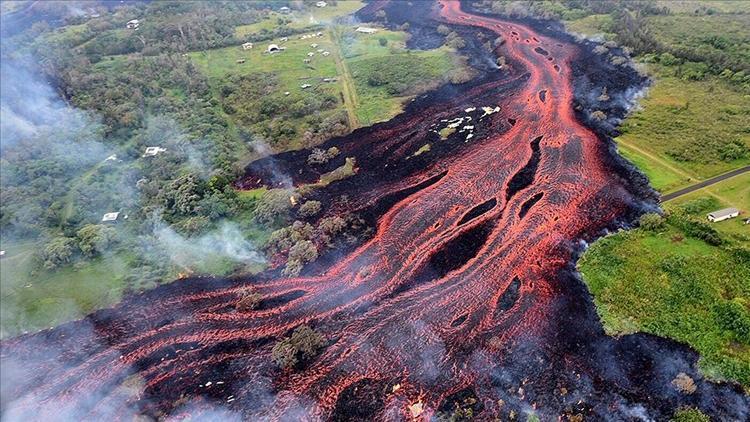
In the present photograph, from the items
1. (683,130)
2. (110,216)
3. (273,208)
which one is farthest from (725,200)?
(110,216)

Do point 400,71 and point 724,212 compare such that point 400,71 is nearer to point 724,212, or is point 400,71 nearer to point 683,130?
point 683,130

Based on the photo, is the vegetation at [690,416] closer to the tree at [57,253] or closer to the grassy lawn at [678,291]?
the grassy lawn at [678,291]

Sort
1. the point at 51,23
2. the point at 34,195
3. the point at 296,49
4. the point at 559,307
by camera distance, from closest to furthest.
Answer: the point at 559,307 → the point at 34,195 → the point at 296,49 → the point at 51,23

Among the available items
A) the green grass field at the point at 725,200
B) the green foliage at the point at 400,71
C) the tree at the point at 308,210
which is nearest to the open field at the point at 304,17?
the green foliage at the point at 400,71

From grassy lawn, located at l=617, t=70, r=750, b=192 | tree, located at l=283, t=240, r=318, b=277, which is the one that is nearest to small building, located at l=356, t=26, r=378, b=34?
grassy lawn, located at l=617, t=70, r=750, b=192

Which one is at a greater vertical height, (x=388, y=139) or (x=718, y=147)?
(x=718, y=147)

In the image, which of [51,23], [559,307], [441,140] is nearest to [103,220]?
[441,140]

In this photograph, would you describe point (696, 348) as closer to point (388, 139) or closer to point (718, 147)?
point (718, 147)
